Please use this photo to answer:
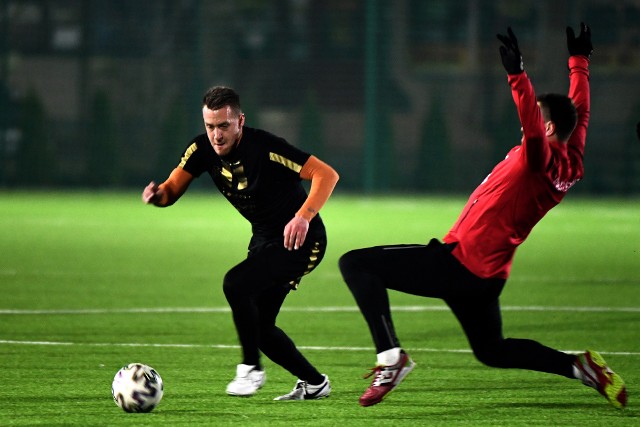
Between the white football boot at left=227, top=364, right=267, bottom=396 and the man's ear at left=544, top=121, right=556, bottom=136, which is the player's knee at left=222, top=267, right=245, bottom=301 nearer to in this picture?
the white football boot at left=227, top=364, right=267, bottom=396

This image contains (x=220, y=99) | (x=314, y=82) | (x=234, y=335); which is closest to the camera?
(x=220, y=99)

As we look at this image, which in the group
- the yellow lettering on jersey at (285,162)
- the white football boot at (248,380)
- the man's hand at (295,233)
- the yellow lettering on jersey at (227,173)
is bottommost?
the white football boot at (248,380)

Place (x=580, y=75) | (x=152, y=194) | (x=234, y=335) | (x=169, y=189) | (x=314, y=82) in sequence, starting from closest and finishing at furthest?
(x=152, y=194) < (x=169, y=189) < (x=580, y=75) < (x=234, y=335) < (x=314, y=82)

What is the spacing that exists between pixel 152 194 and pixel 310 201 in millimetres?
844

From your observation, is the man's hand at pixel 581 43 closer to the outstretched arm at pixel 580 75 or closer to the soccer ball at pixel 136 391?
the outstretched arm at pixel 580 75

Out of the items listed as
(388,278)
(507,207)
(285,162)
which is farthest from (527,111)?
(285,162)

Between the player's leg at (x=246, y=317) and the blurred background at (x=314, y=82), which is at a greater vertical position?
the player's leg at (x=246, y=317)

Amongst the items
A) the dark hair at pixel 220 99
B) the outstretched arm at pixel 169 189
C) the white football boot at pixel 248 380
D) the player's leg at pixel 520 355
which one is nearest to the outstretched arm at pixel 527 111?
the player's leg at pixel 520 355

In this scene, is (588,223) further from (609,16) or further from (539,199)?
(539,199)

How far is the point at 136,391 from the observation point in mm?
6805

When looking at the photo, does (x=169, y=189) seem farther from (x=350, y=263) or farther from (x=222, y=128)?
(x=350, y=263)

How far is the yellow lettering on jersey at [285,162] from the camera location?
725 centimetres

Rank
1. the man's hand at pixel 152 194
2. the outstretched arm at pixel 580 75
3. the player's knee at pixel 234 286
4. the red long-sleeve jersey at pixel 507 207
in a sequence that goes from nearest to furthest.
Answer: the red long-sleeve jersey at pixel 507 207 → the player's knee at pixel 234 286 → the man's hand at pixel 152 194 → the outstretched arm at pixel 580 75

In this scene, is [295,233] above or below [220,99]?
below
